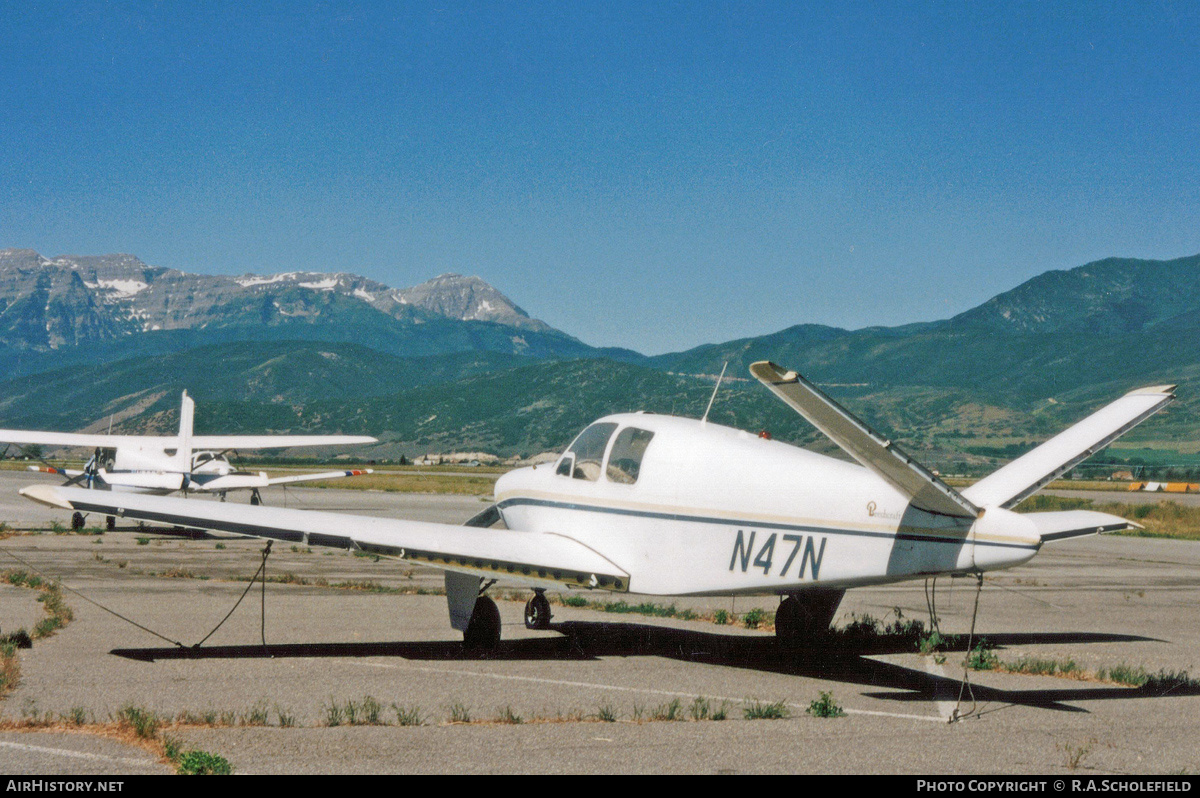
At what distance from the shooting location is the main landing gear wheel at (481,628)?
37.6 ft

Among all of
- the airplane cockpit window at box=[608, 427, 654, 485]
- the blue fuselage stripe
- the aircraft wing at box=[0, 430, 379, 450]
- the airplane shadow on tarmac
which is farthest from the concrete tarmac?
the aircraft wing at box=[0, 430, 379, 450]

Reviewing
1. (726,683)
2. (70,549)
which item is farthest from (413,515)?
(726,683)

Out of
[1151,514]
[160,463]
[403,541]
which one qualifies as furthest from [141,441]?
[1151,514]

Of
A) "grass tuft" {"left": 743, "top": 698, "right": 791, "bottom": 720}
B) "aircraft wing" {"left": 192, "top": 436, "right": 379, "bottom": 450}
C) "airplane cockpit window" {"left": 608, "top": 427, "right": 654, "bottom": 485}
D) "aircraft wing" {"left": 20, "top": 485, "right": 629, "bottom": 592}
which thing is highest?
"aircraft wing" {"left": 192, "top": 436, "right": 379, "bottom": 450}

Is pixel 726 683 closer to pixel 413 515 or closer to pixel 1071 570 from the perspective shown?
pixel 1071 570

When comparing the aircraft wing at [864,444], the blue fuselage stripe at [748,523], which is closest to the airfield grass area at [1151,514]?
the blue fuselage stripe at [748,523]

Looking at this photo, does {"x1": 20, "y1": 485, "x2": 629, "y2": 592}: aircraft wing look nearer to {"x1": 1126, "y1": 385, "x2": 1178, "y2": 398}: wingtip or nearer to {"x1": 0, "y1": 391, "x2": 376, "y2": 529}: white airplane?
{"x1": 1126, "y1": 385, "x2": 1178, "y2": 398}: wingtip

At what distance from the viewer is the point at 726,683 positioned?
10047mm

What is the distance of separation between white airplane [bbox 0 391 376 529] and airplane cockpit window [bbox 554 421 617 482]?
64.6 ft

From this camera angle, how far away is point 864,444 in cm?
783

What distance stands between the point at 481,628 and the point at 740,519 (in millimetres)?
3373

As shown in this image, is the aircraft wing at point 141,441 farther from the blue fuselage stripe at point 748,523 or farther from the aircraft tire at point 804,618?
the aircraft tire at point 804,618

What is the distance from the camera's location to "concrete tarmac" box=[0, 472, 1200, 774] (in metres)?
6.79
